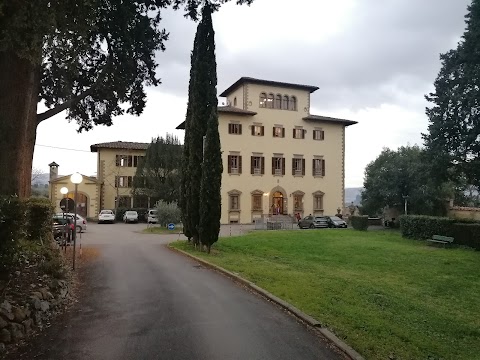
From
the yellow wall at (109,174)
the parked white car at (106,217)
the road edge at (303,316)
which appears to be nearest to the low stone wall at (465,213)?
the road edge at (303,316)

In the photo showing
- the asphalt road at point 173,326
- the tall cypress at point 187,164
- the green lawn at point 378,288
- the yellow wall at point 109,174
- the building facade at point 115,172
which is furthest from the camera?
the yellow wall at point 109,174

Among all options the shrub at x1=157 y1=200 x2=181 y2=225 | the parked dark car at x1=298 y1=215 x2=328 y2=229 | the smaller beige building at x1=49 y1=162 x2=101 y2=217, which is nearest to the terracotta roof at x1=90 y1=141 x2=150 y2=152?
the smaller beige building at x1=49 y1=162 x2=101 y2=217

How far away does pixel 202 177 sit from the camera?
1755cm

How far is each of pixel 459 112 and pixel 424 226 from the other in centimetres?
878

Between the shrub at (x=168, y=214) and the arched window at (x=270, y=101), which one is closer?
the shrub at (x=168, y=214)

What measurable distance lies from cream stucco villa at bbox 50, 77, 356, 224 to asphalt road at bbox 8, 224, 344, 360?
3061 centimetres

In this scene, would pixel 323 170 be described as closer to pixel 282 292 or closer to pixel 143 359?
pixel 282 292

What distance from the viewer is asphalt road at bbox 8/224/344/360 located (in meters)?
5.98

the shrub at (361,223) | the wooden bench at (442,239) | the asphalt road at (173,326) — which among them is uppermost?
the shrub at (361,223)

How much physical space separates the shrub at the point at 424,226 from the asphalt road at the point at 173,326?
1860cm

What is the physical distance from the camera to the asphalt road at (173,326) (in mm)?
5977

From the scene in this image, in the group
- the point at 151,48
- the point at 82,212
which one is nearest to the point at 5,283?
the point at 151,48

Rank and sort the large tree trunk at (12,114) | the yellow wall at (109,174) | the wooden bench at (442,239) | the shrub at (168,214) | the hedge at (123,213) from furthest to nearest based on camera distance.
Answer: the yellow wall at (109,174) < the hedge at (123,213) < the shrub at (168,214) < the wooden bench at (442,239) < the large tree trunk at (12,114)

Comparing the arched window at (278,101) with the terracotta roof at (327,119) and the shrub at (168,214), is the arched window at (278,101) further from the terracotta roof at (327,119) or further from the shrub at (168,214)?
the shrub at (168,214)
